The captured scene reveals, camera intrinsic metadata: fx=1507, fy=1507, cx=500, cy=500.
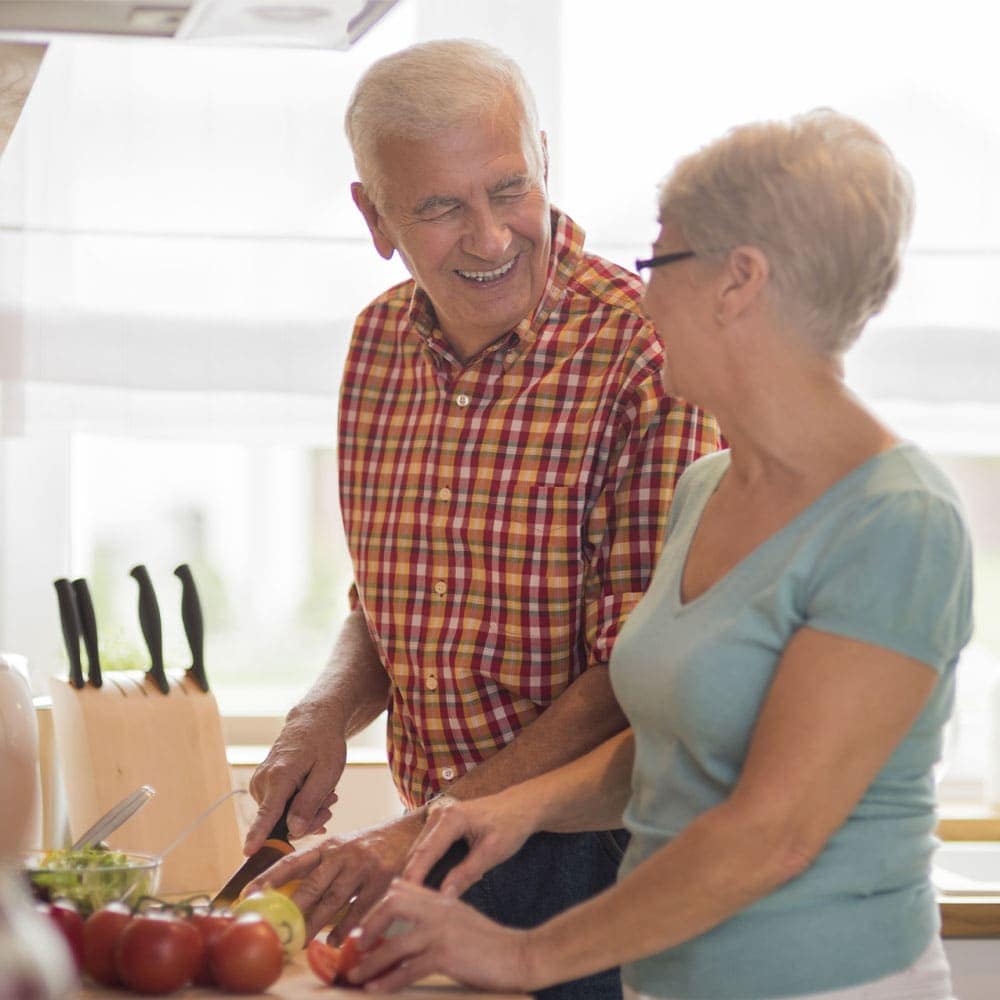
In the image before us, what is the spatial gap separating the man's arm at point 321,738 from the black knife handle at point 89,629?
38 cm

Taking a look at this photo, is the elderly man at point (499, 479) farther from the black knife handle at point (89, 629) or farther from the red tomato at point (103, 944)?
the black knife handle at point (89, 629)

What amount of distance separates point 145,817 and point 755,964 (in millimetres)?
987

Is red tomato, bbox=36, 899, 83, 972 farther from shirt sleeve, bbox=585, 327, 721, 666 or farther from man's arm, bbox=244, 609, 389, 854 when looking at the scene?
shirt sleeve, bbox=585, 327, 721, 666

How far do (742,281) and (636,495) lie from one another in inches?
14.2

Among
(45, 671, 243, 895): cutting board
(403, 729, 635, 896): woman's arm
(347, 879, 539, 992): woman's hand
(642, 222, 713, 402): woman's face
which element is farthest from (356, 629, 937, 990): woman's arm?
(45, 671, 243, 895): cutting board

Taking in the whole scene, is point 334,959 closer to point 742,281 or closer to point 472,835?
point 472,835

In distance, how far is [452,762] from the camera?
1.56 metres

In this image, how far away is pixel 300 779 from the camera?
1555 mm

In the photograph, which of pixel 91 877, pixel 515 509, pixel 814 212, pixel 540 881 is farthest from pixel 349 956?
pixel 814 212

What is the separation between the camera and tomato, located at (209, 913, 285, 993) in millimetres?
1124

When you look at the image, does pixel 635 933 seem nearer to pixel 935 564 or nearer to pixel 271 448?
pixel 935 564

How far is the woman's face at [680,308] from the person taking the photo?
1148mm

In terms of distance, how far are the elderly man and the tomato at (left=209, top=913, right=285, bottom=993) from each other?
24 centimetres

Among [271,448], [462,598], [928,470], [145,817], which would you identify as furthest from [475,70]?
[271,448]
